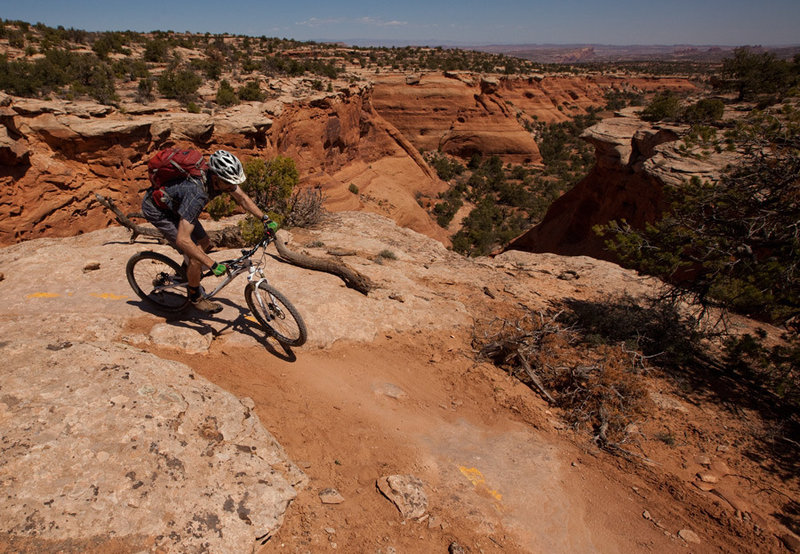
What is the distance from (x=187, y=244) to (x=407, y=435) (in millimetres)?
2769

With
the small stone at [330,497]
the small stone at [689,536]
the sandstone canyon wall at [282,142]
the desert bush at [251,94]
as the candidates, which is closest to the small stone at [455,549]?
the small stone at [330,497]

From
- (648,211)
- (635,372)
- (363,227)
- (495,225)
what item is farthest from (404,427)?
(495,225)

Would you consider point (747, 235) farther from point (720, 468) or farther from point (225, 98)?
point (225, 98)

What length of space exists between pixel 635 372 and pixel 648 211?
33.3 ft

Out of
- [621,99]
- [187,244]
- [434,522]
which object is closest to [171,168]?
[187,244]

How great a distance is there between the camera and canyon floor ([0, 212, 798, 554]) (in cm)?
286

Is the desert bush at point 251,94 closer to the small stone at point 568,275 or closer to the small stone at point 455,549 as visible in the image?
the small stone at point 568,275

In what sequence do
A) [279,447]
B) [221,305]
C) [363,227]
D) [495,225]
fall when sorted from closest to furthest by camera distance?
[279,447], [221,305], [363,227], [495,225]

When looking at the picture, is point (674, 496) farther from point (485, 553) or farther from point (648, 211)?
point (648, 211)

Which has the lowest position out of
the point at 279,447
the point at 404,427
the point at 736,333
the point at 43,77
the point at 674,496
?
the point at 736,333

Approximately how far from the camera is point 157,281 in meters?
4.90

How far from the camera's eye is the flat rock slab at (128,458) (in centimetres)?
224

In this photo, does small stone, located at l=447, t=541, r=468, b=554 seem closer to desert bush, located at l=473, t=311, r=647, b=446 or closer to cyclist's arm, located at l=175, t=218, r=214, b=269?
desert bush, located at l=473, t=311, r=647, b=446

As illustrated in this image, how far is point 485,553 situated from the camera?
2.80 m
